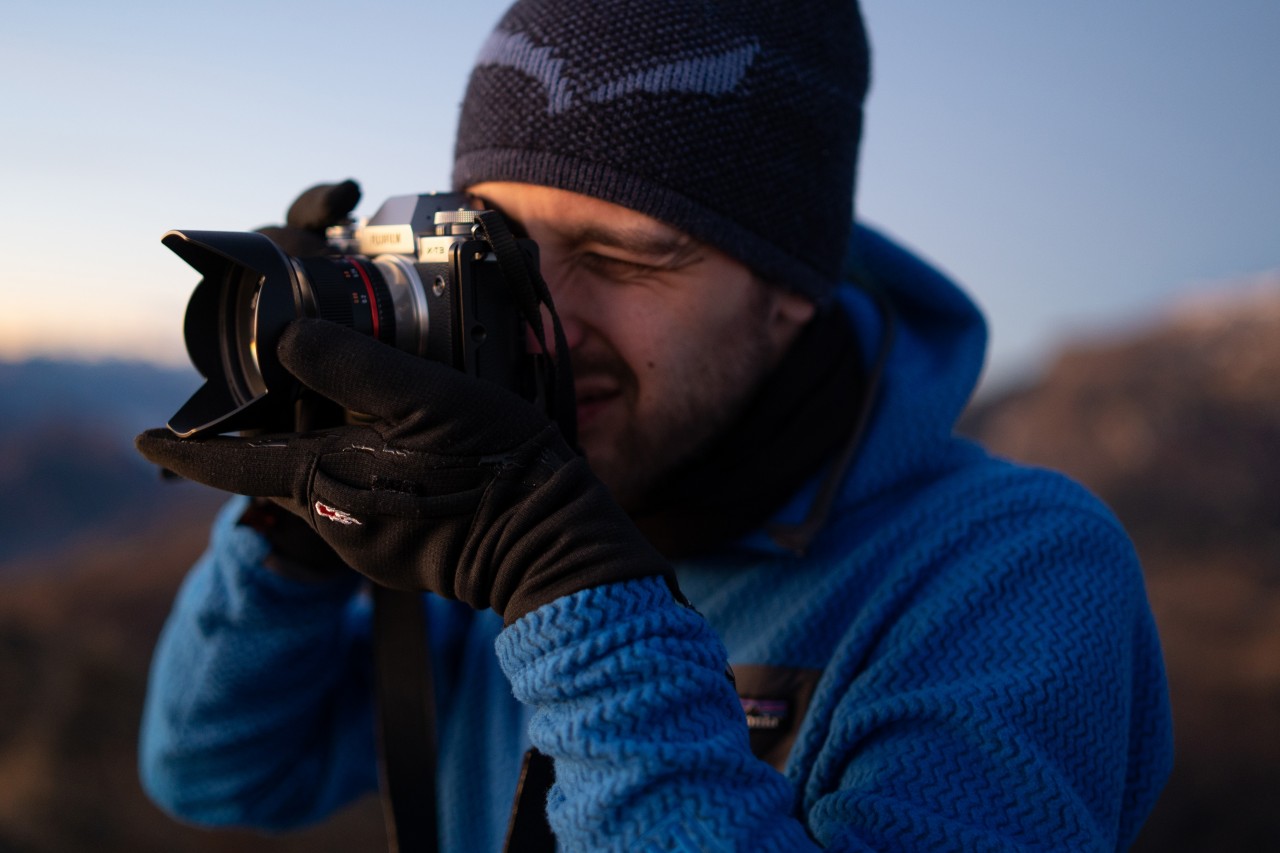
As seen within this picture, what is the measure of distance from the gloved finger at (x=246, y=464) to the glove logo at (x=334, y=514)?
3cm

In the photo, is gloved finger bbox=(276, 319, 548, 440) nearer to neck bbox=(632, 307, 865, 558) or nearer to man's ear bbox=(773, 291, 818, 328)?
neck bbox=(632, 307, 865, 558)

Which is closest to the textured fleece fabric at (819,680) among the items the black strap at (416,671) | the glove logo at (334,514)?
the black strap at (416,671)

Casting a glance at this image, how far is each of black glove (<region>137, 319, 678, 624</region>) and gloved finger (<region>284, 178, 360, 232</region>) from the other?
0.46 metres

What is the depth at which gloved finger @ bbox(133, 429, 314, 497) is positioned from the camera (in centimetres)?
105

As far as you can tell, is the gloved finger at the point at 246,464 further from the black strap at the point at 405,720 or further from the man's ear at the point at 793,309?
the man's ear at the point at 793,309

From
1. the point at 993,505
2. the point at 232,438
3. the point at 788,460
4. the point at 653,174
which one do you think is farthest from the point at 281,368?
the point at 993,505

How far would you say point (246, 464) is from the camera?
1060 millimetres

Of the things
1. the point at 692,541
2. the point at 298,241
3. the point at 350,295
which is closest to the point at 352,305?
the point at 350,295

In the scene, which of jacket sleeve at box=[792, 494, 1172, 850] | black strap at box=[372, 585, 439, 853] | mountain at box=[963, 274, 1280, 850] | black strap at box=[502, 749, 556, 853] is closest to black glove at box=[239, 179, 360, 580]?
black strap at box=[372, 585, 439, 853]

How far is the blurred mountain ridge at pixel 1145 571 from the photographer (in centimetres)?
310

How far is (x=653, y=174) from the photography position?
1.39 meters

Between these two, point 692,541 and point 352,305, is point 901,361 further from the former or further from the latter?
point 352,305

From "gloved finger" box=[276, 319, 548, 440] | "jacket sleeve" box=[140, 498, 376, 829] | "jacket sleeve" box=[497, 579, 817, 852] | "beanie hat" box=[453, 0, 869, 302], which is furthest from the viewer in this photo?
"jacket sleeve" box=[140, 498, 376, 829]

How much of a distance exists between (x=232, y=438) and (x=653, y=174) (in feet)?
2.14
